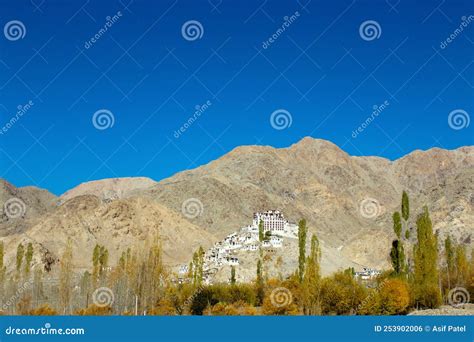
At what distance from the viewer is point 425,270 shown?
181ft

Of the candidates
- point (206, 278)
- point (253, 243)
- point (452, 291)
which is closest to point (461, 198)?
point (253, 243)

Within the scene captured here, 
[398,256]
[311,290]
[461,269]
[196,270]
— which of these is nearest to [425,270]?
[398,256]

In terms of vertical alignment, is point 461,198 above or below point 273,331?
above

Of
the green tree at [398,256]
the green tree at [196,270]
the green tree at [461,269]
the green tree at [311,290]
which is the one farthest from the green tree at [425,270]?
the green tree at [196,270]

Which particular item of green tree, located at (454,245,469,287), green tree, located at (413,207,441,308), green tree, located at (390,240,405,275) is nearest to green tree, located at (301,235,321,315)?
green tree, located at (390,240,405,275)

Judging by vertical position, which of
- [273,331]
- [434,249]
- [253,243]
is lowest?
[273,331]

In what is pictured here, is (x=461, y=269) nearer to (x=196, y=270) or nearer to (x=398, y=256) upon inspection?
(x=398, y=256)

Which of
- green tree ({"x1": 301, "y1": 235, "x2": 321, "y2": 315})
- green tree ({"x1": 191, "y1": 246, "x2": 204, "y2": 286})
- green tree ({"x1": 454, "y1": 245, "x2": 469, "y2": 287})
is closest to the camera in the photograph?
green tree ({"x1": 301, "y1": 235, "x2": 321, "y2": 315})

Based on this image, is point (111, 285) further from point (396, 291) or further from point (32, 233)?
point (32, 233)

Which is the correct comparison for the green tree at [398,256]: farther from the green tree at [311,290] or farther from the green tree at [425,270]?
the green tree at [311,290]

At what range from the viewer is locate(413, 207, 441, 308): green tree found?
174 feet

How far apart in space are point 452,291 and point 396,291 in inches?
535

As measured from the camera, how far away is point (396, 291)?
52.2m

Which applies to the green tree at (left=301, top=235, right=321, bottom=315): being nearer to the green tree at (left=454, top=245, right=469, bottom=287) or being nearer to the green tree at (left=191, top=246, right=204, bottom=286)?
the green tree at (left=191, top=246, right=204, bottom=286)
